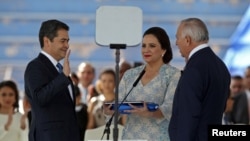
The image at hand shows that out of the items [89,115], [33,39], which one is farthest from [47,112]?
[33,39]

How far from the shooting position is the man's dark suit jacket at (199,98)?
14.5 feet

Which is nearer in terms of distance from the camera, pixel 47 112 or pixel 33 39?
pixel 47 112

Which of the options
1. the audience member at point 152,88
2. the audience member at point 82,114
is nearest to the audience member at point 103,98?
the audience member at point 82,114

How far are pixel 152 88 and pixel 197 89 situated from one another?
2.09 ft

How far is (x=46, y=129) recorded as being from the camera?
186 inches

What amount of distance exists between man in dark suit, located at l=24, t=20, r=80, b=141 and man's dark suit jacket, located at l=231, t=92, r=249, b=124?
159 inches

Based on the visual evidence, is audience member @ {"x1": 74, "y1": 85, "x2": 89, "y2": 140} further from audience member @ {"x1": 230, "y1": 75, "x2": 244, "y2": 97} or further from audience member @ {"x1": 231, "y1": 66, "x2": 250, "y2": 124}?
audience member @ {"x1": 230, "y1": 75, "x2": 244, "y2": 97}

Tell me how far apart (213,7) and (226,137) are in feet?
25.8

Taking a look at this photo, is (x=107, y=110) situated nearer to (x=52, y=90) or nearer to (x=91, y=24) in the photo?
(x=52, y=90)

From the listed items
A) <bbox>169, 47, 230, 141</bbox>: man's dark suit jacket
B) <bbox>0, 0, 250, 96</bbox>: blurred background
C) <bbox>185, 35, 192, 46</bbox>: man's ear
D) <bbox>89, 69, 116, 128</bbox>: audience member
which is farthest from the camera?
<bbox>0, 0, 250, 96</bbox>: blurred background

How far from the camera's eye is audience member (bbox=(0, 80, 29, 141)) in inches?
269

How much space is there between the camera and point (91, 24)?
12.0m

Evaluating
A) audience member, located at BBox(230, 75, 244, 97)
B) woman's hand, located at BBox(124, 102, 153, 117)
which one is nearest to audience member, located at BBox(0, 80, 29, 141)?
woman's hand, located at BBox(124, 102, 153, 117)

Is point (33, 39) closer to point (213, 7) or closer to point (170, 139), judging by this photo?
point (213, 7)
